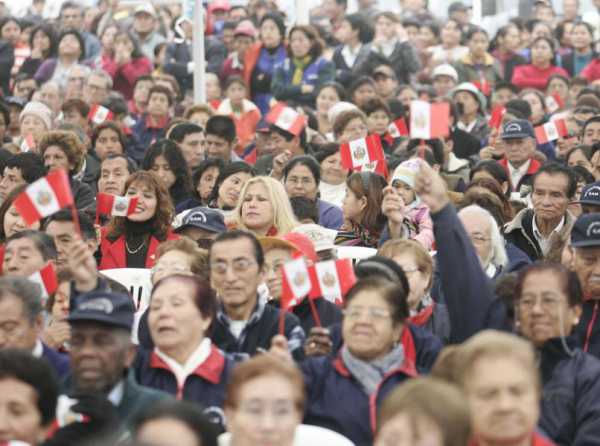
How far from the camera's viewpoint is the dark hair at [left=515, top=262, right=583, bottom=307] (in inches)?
298

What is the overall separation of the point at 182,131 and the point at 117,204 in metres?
3.31

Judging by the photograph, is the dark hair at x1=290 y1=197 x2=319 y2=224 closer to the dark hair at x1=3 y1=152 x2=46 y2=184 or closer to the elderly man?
the elderly man

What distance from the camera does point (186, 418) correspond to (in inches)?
226

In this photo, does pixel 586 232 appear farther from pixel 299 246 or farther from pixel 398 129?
pixel 398 129

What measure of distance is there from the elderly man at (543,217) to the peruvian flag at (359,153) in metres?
1.55

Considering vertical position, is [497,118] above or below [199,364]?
above

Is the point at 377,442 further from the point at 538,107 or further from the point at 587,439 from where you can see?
the point at 538,107

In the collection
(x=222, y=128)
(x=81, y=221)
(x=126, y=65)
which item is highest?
(x=126, y=65)

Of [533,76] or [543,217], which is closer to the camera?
[543,217]

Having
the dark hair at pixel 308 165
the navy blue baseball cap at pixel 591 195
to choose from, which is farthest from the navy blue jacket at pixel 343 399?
the dark hair at pixel 308 165

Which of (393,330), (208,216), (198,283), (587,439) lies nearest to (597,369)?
(587,439)

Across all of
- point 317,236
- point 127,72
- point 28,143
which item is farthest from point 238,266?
point 127,72

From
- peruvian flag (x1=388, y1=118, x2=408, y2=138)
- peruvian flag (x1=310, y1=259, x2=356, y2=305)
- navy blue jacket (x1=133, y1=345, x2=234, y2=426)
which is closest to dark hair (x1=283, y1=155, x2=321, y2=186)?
peruvian flag (x1=388, y1=118, x2=408, y2=138)

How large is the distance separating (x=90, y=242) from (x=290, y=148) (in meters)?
4.51
